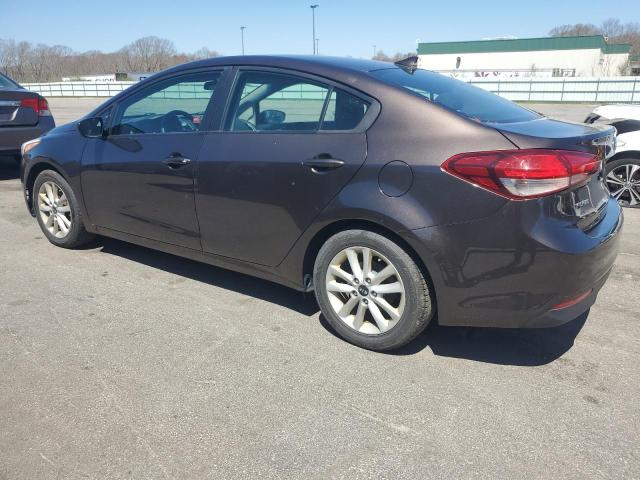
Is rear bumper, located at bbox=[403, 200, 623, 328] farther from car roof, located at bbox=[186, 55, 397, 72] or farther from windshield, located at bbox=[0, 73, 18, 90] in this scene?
windshield, located at bbox=[0, 73, 18, 90]

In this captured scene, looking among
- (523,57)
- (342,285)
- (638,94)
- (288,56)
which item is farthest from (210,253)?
(523,57)

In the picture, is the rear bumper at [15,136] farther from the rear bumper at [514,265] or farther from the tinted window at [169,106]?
the rear bumper at [514,265]

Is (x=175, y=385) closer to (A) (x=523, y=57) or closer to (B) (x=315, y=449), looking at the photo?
(B) (x=315, y=449)

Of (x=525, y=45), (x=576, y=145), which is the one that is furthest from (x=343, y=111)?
(x=525, y=45)

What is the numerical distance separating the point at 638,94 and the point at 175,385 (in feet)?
107

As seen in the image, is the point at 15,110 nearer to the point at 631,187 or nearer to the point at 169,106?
the point at 169,106

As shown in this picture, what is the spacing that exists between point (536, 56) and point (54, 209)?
72525mm

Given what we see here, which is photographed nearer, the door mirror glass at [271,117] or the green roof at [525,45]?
the door mirror glass at [271,117]

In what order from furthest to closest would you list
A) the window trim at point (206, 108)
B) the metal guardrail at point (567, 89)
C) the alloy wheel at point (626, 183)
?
the metal guardrail at point (567, 89)
the alloy wheel at point (626, 183)
the window trim at point (206, 108)

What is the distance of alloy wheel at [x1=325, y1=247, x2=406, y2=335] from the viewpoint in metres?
2.97

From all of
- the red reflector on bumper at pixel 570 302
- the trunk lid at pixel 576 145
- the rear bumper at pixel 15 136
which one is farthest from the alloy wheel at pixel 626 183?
the rear bumper at pixel 15 136

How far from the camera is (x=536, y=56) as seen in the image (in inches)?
2623

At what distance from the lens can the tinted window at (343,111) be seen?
3.01 meters

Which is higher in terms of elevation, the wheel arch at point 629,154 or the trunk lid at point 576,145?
the trunk lid at point 576,145
